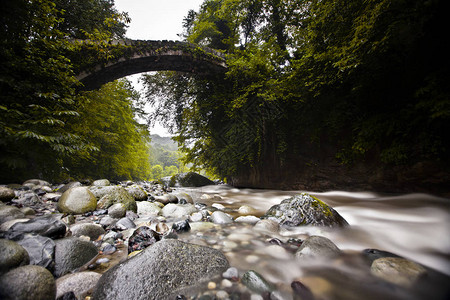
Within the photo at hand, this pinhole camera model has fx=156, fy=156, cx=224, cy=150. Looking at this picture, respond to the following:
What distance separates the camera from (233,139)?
7648mm

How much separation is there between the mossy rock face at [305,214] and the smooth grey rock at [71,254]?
2514 millimetres

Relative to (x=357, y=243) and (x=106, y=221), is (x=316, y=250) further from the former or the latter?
(x=106, y=221)

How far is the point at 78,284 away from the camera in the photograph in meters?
1.16

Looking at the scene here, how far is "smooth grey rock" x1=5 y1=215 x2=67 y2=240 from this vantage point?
154 centimetres

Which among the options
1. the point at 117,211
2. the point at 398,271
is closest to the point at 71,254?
the point at 117,211

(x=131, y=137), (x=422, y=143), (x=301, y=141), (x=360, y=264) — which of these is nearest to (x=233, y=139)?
(x=301, y=141)

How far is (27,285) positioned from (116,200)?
8.90 ft

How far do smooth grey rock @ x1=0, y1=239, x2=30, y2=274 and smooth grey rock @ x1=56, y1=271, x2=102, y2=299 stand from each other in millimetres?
297

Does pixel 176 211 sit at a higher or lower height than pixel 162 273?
lower

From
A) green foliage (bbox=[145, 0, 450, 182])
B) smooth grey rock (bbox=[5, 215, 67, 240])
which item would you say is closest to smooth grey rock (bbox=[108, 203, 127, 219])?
smooth grey rock (bbox=[5, 215, 67, 240])

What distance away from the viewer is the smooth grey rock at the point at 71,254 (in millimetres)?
1383

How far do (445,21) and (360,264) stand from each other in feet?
12.9

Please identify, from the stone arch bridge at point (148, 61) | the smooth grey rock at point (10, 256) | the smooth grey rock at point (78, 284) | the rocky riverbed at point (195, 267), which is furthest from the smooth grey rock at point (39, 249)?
the stone arch bridge at point (148, 61)

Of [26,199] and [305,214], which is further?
[26,199]
